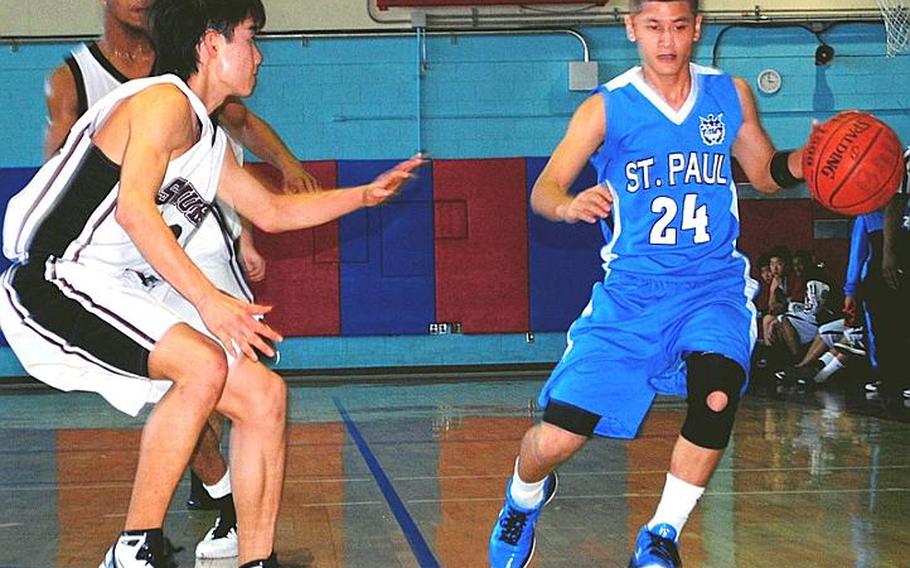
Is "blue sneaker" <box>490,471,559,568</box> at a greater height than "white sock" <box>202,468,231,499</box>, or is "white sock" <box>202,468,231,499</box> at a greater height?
"blue sneaker" <box>490,471,559,568</box>

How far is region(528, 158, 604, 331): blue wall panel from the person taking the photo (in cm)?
1367

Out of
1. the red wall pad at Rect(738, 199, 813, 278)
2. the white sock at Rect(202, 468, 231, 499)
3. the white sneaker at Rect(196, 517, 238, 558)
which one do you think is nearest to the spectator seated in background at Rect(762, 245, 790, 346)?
the red wall pad at Rect(738, 199, 813, 278)

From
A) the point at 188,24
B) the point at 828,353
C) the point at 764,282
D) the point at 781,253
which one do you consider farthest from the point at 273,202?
the point at 764,282

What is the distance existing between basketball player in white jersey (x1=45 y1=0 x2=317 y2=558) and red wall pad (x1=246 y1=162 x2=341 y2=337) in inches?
340

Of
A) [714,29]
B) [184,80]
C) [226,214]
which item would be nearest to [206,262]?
[226,214]

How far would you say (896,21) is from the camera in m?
12.0

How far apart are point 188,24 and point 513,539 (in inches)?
66.7

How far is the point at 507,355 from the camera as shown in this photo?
13812 mm

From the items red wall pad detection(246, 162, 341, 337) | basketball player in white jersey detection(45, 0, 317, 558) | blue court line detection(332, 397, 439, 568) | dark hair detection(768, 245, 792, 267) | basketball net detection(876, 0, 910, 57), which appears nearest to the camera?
blue court line detection(332, 397, 439, 568)

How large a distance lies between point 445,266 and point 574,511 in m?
8.76

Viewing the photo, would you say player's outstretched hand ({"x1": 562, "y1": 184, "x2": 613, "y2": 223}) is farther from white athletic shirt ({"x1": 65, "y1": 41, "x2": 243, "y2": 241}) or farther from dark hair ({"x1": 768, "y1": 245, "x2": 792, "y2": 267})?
dark hair ({"x1": 768, "y1": 245, "x2": 792, "y2": 267})

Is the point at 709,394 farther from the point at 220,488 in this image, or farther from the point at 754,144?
the point at 220,488

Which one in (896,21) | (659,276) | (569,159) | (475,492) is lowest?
(475,492)

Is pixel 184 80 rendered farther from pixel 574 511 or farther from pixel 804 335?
pixel 804 335
